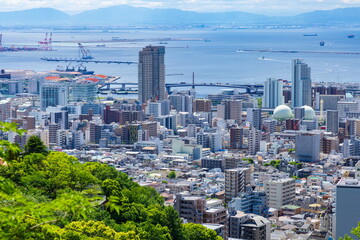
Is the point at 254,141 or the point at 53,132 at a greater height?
the point at 53,132

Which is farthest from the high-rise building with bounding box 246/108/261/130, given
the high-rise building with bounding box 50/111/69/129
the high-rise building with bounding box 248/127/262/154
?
the high-rise building with bounding box 50/111/69/129

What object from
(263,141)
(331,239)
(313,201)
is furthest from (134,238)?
(263,141)

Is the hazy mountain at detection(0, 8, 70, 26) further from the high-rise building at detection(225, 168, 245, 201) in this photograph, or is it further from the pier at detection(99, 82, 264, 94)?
the high-rise building at detection(225, 168, 245, 201)

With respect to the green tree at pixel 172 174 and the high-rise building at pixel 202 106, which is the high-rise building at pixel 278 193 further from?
the high-rise building at pixel 202 106

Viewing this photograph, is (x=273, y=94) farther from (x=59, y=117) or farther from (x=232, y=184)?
(x=232, y=184)

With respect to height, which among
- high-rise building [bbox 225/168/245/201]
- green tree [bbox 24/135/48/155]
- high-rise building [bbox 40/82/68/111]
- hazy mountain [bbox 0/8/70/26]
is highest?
hazy mountain [bbox 0/8/70/26]

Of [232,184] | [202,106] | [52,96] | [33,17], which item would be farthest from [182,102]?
[33,17]

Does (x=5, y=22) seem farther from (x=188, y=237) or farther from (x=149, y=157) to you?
(x=188, y=237)
